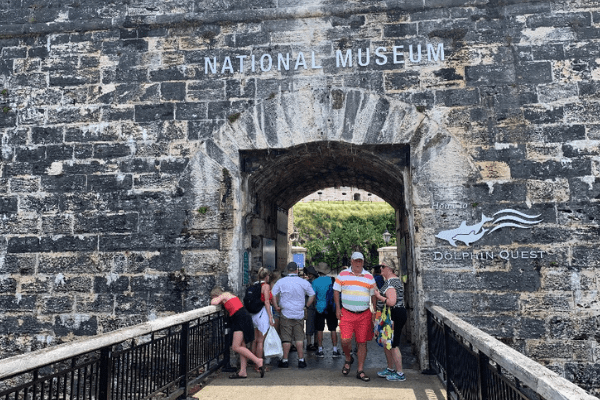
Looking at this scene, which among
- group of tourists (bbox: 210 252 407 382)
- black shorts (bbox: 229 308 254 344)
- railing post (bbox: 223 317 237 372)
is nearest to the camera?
group of tourists (bbox: 210 252 407 382)

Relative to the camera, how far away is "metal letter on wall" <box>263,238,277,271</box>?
761 centimetres

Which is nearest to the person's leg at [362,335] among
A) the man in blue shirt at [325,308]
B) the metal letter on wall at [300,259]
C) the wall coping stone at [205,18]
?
the man in blue shirt at [325,308]

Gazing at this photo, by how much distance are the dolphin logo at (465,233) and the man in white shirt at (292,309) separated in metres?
1.78

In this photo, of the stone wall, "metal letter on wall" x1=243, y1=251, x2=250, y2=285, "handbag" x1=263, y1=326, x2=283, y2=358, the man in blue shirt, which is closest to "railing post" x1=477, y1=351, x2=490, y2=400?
the stone wall

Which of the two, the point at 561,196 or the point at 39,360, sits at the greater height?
the point at 561,196

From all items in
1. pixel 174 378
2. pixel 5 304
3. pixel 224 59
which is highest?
pixel 224 59

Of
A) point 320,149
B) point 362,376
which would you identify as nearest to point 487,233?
point 362,376

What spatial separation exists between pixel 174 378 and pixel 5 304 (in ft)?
10.2

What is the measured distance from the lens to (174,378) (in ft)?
14.3

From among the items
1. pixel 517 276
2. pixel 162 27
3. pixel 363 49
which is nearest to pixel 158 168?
pixel 162 27

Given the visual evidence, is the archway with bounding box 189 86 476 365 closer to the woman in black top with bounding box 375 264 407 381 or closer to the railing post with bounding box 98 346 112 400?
the woman in black top with bounding box 375 264 407 381

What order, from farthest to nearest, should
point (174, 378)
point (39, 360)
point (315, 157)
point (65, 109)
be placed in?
point (315, 157), point (65, 109), point (174, 378), point (39, 360)

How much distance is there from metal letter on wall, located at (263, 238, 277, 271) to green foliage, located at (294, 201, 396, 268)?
17.1 m

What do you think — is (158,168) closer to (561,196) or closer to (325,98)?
(325,98)
